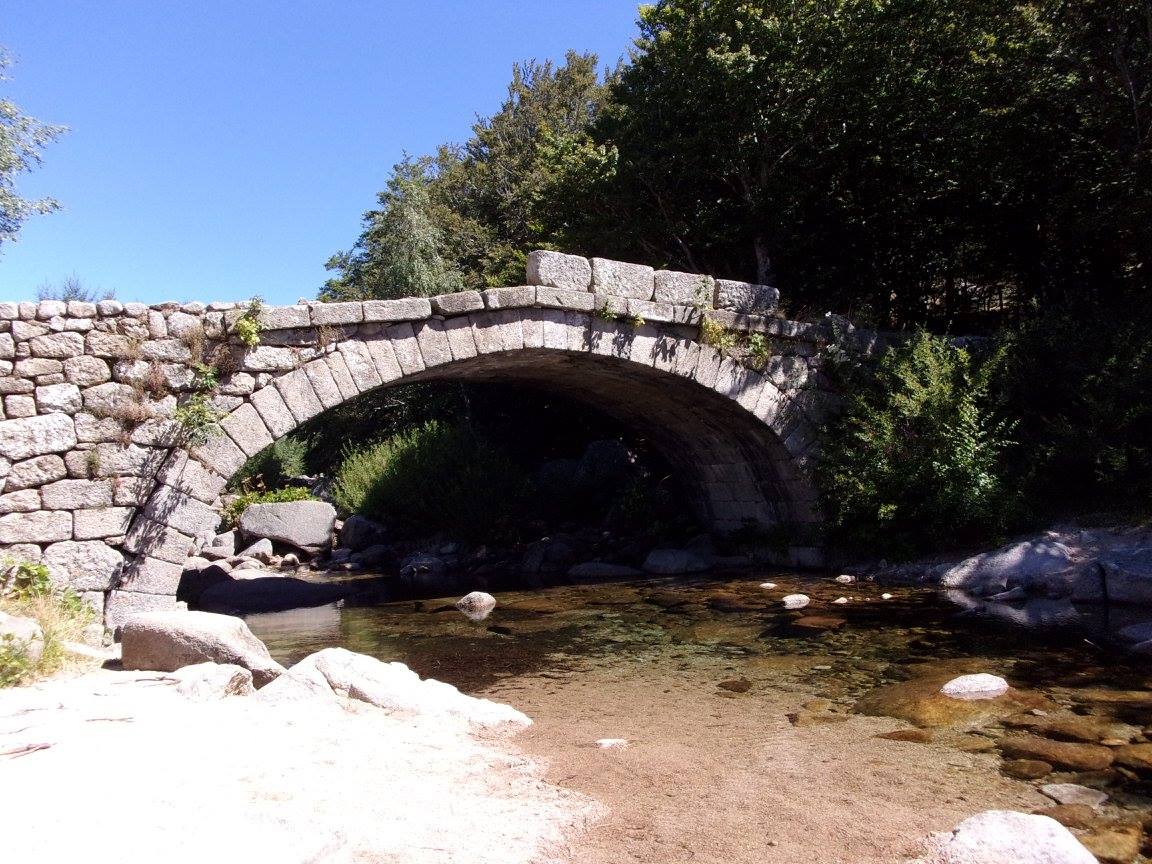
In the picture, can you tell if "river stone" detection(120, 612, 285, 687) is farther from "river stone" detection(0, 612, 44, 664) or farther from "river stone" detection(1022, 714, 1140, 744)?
"river stone" detection(1022, 714, 1140, 744)

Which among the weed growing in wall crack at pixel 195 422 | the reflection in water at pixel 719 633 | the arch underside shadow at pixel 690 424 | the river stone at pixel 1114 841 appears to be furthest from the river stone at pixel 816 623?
the weed growing in wall crack at pixel 195 422

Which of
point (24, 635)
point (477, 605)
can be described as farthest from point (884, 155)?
point (24, 635)

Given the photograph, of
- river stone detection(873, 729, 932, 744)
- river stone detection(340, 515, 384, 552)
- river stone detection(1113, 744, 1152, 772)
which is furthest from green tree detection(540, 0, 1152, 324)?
river stone detection(873, 729, 932, 744)

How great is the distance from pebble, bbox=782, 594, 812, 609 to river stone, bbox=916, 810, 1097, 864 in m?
5.16

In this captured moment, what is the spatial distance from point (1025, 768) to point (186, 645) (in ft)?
15.3

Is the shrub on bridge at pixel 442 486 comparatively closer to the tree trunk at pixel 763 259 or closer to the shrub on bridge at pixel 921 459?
the tree trunk at pixel 763 259

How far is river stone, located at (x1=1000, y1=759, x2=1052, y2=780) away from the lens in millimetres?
3629

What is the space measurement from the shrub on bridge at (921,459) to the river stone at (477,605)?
413 cm

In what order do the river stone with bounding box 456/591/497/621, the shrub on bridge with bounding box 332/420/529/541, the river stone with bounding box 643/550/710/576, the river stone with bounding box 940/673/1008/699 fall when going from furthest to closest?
1. the shrub on bridge with bounding box 332/420/529/541
2. the river stone with bounding box 643/550/710/576
3. the river stone with bounding box 456/591/497/621
4. the river stone with bounding box 940/673/1008/699

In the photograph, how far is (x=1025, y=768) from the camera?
146 inches

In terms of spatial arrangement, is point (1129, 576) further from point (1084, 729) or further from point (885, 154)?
point (885, 154)

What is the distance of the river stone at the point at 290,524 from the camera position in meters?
14.9

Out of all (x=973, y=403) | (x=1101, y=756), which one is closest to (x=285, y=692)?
(x=1101, y=756)

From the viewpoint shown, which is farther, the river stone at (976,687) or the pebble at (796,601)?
the pebble at (796,601)
